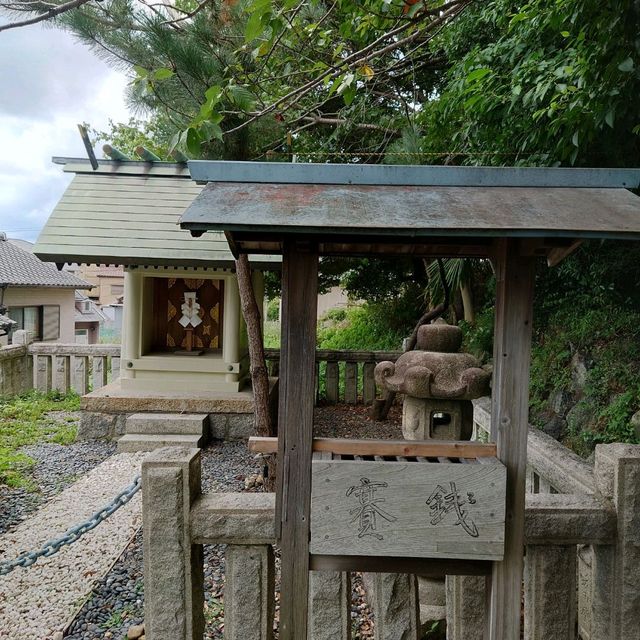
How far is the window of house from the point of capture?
14711mm

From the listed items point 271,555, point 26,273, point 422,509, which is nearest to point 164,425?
point 271,555

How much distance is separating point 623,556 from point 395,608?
1.00 metres

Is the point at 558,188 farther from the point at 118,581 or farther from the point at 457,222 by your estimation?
Answer: the point at 118,581

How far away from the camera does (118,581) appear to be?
3094mm

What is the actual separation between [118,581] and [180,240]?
4280 millimetres

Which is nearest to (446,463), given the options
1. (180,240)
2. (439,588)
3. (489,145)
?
(439,588)

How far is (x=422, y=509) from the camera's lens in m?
1.73

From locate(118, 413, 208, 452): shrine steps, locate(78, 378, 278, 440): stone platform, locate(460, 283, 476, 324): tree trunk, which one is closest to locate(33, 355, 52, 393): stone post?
locate(78, 378, 278, 440): stone platform

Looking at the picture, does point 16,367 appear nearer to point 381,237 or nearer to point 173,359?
point 173,359

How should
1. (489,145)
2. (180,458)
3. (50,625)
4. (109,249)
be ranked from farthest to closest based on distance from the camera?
(109,249) → (489,145) → (50,625) → (180,458)

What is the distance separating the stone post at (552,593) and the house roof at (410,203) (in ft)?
4.39

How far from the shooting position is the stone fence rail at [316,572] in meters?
1.86

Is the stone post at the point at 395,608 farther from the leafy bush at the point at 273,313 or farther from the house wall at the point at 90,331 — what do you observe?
the house wall at the point at 90,331

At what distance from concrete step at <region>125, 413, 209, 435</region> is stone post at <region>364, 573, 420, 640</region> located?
407 cm
